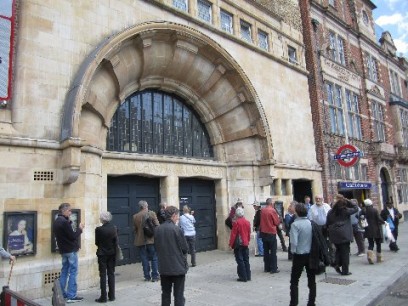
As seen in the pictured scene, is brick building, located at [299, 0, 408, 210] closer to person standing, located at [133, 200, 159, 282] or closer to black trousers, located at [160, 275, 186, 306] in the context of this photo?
person standing, located at [133, 200, 159, 282]

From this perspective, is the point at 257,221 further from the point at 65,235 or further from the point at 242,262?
the point at 65,235

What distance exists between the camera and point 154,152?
10594 millimetres

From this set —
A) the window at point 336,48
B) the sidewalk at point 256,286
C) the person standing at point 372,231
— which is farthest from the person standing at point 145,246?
the window at point 336,48

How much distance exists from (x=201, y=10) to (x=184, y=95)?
9.90ft

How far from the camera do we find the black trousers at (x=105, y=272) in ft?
20.1

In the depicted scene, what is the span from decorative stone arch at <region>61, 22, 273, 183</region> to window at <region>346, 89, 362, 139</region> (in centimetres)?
904

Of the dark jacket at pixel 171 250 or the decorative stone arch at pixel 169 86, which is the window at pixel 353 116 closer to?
the decorative stone arch at pixel 169 86

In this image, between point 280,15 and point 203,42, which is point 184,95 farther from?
point 280,15

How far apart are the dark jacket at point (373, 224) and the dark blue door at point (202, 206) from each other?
16.4ft

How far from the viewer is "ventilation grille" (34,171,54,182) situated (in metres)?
Answer: 6.85

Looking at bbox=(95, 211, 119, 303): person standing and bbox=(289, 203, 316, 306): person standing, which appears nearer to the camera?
bbox=(289, 203, 316, 306): person standing

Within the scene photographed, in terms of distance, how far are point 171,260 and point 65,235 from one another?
2499 mm

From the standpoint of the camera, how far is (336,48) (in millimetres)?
19219

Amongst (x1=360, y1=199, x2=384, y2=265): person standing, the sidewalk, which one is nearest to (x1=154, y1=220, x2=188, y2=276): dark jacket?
the sidewalk
